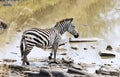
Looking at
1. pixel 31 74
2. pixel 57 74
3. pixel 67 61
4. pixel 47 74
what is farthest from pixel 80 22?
pixel 47 74

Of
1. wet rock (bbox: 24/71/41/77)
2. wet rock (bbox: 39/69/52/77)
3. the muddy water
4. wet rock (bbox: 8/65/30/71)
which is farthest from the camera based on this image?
the muddy water

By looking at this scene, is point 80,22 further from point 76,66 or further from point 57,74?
point 57,74

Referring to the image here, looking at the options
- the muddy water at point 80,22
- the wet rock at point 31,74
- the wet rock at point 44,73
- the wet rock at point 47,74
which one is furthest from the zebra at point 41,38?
the wet rock at point 44,73

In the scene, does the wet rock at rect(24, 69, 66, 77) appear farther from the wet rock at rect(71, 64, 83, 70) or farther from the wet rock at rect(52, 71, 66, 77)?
the wet rock at rect(71, 64, 83, 70)

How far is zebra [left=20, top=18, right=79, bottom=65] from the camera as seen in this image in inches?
531

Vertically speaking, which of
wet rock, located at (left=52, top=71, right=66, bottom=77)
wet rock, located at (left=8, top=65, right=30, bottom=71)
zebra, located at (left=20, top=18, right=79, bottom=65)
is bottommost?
wet rock, located at (left=52, top=71, right=66, bottom=77)

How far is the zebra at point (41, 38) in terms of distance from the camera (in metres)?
13.5

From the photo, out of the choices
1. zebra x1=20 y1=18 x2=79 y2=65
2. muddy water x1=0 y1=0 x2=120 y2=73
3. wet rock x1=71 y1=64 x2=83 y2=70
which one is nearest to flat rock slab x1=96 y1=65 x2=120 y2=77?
wet rock x1=71 y1=64 x2=83 y2=70

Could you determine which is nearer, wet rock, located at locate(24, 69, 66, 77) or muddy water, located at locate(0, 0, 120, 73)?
wet rock, located at locate(24, 69, 66, 77)

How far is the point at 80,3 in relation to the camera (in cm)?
2784

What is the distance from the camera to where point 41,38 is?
13.9 metres

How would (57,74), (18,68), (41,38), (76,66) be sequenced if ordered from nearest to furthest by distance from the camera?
1. (57,74)
2. (18,68)
3. (76,66)
4. (41,38)

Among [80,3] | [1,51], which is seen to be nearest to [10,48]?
[1,51]

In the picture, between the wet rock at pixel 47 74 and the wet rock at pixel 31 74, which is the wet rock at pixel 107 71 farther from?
the wet rock at pixel 31 74
